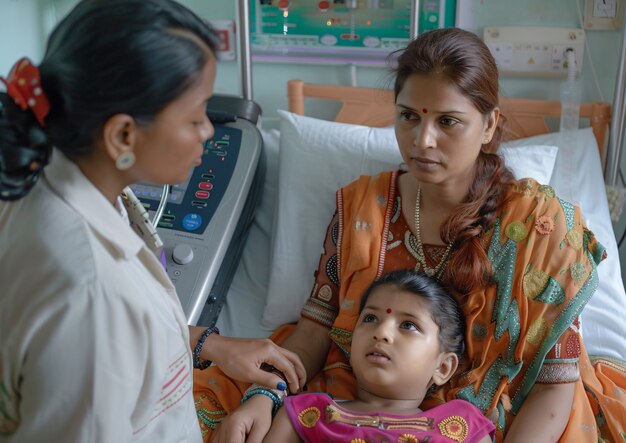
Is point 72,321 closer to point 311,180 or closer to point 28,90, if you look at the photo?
point 28,90

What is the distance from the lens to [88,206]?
3.04 ft

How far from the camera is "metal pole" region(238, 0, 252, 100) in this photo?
2477 millimetres

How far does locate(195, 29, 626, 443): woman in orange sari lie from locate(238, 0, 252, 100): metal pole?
101 cm

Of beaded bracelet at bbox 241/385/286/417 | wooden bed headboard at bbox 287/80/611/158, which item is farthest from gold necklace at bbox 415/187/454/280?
wooden bed headboard at bbox 287/80/611/158

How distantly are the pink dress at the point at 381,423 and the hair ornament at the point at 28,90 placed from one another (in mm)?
868

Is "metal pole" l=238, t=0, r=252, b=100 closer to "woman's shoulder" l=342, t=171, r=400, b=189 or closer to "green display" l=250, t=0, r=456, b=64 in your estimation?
"green display" l=250, t=0, r=456, b=64

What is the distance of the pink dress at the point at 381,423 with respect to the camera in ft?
4.58

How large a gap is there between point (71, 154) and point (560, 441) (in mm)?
1185

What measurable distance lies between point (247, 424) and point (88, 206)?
73 cm

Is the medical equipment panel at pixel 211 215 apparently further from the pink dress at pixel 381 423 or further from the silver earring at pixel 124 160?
the silver earring at pixel 124 160

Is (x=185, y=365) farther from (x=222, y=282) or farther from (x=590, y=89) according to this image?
(x=590, y=89)

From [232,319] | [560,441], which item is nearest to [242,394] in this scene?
[232,319]

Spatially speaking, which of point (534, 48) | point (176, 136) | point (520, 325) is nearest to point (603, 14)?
point (534, 48)

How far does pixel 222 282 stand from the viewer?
2055mm
